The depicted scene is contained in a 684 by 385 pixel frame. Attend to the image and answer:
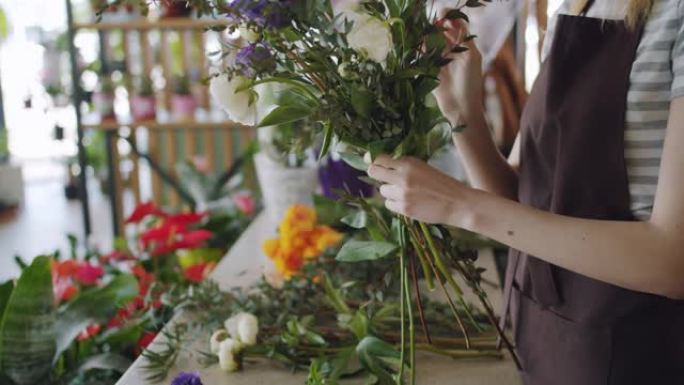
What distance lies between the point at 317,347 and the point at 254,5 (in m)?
0.50

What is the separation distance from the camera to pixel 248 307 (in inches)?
44.0

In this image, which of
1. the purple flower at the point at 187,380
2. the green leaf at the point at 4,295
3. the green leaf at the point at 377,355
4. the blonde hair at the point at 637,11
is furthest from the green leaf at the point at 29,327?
the blonde hair at the point at 637,11

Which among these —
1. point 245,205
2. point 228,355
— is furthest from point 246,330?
point 245,205

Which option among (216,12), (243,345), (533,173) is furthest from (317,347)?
(216,12)

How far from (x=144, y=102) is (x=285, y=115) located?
8.28ft

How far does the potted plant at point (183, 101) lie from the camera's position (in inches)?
127

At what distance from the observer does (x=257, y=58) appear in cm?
73

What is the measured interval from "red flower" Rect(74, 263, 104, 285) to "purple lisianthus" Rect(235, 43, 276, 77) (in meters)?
0.85

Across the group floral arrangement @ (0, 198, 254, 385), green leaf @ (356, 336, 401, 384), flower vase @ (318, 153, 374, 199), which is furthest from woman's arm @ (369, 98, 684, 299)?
flower vase @ (318, 153, 374, 199)

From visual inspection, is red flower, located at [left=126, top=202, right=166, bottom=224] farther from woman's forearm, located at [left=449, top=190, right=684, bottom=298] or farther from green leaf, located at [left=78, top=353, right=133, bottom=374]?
woman's forearm, located at [left=449, top=190, right=684, bottom=298]

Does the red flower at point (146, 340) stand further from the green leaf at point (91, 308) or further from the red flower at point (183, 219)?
the red flower at point (183, 219)

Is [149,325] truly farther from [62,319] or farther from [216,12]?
[216,12]

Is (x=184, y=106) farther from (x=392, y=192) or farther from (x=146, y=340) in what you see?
(x=392, y=192)

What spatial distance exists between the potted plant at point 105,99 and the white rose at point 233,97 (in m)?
2.56
